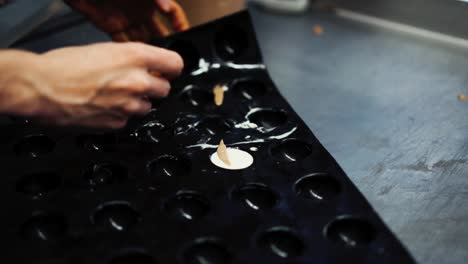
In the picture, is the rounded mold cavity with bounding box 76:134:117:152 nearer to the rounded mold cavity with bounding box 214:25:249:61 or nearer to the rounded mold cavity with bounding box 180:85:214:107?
the rounded mold cavity with bounding box 180:85:214:107

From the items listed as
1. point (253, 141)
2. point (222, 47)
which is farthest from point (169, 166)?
point (222, 47)

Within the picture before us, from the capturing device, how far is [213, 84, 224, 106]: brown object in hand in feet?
3.17

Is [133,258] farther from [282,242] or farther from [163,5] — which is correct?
[163,5]

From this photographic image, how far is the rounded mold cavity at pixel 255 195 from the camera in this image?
72 cm

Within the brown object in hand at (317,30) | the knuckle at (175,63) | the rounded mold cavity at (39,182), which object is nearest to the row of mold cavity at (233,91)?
the knuckle at (175,63)

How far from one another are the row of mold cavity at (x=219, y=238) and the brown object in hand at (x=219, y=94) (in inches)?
10.6

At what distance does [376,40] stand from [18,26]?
83 cm

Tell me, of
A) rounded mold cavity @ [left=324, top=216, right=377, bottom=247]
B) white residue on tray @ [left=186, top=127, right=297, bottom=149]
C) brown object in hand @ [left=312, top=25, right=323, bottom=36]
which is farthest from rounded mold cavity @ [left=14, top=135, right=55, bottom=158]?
brown object in hand @ [left=312, top=25, right=323, bottom=36]

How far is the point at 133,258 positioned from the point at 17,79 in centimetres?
26

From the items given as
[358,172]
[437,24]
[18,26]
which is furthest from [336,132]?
[18,26]

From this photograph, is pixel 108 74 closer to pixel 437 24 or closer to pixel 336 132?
pixel 336 132

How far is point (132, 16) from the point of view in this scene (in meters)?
1.17

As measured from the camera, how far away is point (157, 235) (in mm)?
645

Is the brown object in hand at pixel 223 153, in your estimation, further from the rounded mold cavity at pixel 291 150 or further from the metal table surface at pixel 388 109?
the metal table surface at pixel 388 109
